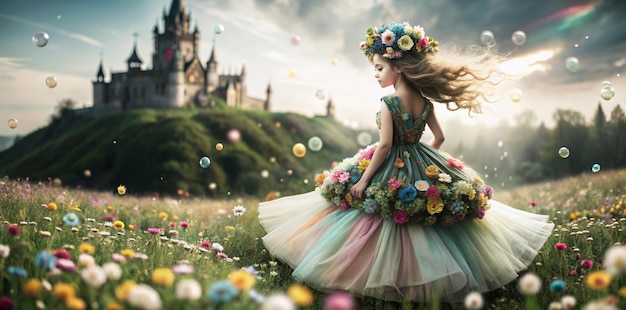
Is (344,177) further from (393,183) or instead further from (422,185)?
(422,185)

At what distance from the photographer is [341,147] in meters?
25.2

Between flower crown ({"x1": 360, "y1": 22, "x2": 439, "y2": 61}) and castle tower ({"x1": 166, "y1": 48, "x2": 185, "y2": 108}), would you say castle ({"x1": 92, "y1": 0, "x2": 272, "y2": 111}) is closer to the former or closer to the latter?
castle tower ({"x1": 166, "y1": 48, "x2": 185, "y2": 108})

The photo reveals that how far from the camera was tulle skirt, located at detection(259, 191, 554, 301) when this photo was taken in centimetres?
405

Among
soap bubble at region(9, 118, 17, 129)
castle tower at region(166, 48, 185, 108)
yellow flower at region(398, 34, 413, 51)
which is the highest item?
castle tower at region(166, 48, 185, 108)

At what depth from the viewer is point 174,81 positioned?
2953 cm

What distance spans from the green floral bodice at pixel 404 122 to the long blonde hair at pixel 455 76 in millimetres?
210

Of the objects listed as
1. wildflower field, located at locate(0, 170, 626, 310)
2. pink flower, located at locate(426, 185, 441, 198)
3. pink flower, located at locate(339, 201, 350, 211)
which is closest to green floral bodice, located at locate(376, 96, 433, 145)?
pink flower, located at locate(426, 185, 441, 198)

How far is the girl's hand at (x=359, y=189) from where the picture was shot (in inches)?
178

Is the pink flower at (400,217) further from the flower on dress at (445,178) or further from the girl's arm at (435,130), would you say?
the girl's arm at (435,130)

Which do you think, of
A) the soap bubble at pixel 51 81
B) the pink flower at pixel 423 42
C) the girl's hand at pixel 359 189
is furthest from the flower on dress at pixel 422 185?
the soap bubble at pixel 51 81

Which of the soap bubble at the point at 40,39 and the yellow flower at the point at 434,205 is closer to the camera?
the yellow flower at the point at 434,205

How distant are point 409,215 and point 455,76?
1.45 meters

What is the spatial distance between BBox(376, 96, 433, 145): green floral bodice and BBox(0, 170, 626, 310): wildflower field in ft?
4.67

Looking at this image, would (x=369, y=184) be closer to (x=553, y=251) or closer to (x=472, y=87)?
(x=472, y=87)
